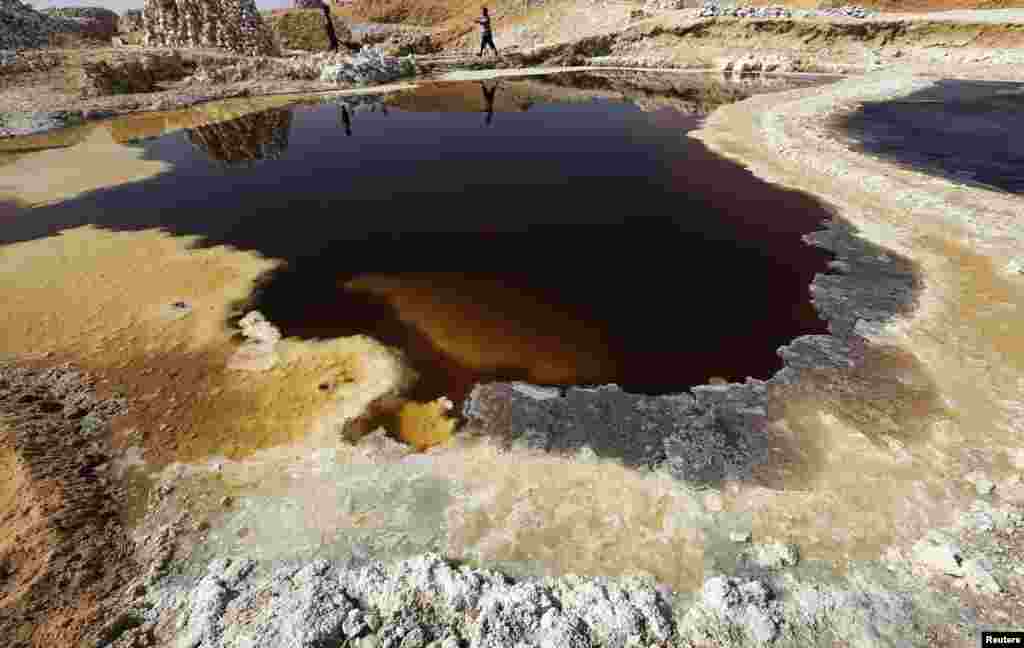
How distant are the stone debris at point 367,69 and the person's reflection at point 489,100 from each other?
5758 millimetres

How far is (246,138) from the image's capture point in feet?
61.3

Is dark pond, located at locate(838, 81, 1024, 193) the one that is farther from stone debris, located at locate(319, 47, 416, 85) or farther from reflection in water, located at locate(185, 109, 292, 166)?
stone debris, located at locate(319, 47, 416, 85)

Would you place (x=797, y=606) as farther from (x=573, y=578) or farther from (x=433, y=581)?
(x=433, y=581)

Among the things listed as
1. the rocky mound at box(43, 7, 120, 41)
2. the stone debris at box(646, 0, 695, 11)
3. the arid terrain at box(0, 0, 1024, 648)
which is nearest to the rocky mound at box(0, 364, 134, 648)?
the arid terrain at box(0, 0, 1024, 648)

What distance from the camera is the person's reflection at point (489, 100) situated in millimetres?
20438

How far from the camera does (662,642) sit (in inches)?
151

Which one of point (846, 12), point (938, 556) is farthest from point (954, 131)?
point (846, 12)

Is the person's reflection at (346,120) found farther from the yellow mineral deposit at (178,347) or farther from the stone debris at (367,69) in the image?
the yellow mineral deposit at (178,347)

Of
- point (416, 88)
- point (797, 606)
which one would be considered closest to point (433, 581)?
point (797, 606)

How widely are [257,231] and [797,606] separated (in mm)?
11807

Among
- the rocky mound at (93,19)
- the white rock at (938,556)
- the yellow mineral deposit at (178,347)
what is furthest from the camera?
the rocky mound at (93,19)

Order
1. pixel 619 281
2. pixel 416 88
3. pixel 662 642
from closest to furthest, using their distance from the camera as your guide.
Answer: pixel 662 642
pixel 619 281
pixel 416 88

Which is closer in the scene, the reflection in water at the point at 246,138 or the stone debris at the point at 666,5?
the reflection in water at the point at 246,138

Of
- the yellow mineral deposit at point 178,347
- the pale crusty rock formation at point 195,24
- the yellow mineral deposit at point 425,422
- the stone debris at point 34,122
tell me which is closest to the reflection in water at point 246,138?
the stone debris at point 34,122
